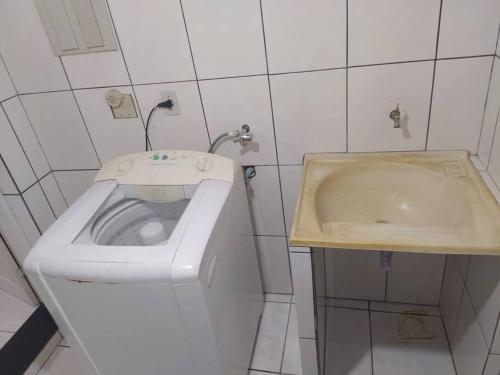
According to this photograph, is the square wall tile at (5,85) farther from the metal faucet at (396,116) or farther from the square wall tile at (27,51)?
the metal faucet at (396,116)

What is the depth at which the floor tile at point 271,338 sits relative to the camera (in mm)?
1447

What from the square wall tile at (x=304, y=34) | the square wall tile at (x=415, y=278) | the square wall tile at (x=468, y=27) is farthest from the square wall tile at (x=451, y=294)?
the square wall tile at (x=304, y=34)

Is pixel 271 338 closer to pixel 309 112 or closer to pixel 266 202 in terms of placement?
pixel 266 202

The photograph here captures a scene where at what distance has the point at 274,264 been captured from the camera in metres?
1.63

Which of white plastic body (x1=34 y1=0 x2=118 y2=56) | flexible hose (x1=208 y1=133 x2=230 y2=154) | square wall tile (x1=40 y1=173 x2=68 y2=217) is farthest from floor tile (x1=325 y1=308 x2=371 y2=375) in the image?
white plastic body (x1=34 y1=0 x2=118 y2=56)

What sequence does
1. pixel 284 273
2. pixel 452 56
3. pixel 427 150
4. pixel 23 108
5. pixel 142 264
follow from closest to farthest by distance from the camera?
pixel 142 264 → pixel 452 56 → pixel 427 150 → pixel 23 108 → pixel 284 273

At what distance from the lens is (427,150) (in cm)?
120

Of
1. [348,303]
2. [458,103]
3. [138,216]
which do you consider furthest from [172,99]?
[348,303]

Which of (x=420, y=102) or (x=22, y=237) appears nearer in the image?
(x=420, y=102)

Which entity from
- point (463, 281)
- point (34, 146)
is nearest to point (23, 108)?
point (34, 146)

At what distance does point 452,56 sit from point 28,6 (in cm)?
137

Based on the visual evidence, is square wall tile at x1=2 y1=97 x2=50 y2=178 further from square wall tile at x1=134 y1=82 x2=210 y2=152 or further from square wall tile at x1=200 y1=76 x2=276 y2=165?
square wall tile at x1=200 y1=76 x2=276 y2=165

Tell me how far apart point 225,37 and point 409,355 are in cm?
134

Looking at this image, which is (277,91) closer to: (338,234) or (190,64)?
(190,64)
